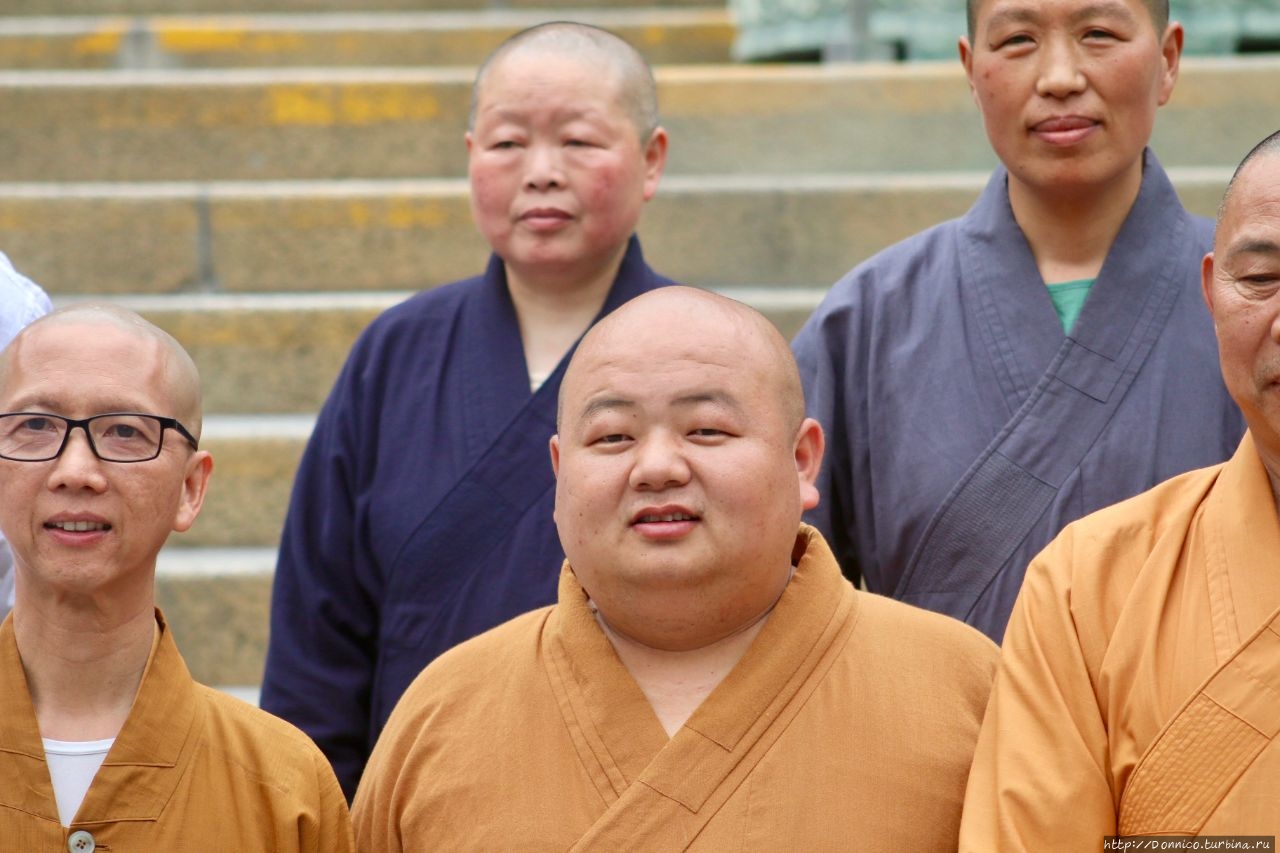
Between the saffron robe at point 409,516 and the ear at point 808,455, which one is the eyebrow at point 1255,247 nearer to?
the ear at point 808,455

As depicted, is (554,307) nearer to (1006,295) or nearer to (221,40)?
(1006,295)

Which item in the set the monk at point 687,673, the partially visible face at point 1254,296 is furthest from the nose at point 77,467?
the partially visible face at point 1254,296

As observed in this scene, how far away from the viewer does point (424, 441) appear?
2947 mm

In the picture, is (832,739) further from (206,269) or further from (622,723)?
(206,269)

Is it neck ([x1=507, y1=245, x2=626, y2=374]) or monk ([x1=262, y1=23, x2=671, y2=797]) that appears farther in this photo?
neck ([x1=507, y1=245, x2=626, y2=374])

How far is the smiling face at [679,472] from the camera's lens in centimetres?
215

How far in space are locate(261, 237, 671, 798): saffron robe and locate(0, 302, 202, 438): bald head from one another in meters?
0.67

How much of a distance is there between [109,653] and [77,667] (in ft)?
0.13

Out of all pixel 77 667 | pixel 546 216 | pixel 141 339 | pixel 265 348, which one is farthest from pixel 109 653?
pixel 265 348

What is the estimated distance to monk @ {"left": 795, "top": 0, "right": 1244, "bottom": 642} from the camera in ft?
8.53

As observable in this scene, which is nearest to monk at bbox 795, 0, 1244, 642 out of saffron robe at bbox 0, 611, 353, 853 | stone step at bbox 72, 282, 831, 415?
saffron robe at bbox 0, 611, 353, 853

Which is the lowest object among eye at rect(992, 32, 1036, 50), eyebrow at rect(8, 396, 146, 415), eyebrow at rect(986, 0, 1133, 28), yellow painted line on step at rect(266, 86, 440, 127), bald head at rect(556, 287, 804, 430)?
eyebrow at rect(8, 396, 146, 415)

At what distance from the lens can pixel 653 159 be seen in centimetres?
313

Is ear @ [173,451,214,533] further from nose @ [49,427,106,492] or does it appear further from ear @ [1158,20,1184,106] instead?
ear @ [1158,20,1184,106]
